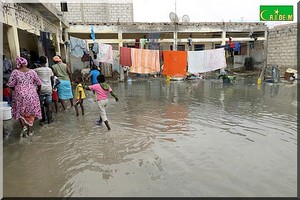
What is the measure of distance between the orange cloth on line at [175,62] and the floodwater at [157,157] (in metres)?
4.86

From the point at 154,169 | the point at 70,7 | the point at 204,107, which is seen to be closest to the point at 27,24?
the point at 204,107

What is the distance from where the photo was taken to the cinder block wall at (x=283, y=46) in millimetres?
15859

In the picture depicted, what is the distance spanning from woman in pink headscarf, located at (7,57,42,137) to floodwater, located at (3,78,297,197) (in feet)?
1.25

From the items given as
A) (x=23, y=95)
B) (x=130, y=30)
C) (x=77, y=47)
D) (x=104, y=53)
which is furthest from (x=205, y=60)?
(x=23, y=95)

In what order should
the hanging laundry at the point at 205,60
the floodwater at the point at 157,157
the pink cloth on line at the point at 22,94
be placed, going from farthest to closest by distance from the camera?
the hanging laundry at the point at 205,60 < the pink cloth on line at the point at 22,94 < the floodwater at the point at 157,157

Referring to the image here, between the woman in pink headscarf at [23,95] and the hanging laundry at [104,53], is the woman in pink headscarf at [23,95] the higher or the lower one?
the lower one

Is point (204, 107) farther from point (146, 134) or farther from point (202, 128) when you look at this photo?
point (146, 134)

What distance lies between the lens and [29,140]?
440 centimetres

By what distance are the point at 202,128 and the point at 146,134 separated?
1210 millimetres

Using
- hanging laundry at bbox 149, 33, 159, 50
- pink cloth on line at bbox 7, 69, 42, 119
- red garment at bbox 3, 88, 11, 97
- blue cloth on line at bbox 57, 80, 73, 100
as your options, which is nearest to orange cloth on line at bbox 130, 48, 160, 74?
hanging laundry at bbox 149, 33, 159, 50

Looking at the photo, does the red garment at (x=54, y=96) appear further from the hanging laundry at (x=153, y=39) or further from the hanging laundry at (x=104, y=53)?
the hanging laundry at (x=153, y=39)

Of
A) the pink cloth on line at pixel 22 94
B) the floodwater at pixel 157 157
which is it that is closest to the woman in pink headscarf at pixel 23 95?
the pink cloth on line at pixel 22 94

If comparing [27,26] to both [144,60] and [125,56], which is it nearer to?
[125,56]

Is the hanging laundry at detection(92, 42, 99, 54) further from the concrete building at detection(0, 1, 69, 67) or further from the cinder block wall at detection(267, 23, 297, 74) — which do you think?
the cinder block wall at detection(267, 23, 297, 74)
